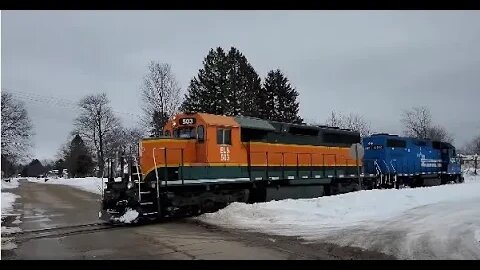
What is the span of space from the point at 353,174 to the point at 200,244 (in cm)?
1617

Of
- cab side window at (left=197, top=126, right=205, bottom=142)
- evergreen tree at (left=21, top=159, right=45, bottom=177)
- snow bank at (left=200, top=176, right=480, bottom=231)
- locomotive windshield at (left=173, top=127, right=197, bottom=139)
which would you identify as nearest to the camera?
snow bank at (left=200, top=176, right=480, bottom=231)

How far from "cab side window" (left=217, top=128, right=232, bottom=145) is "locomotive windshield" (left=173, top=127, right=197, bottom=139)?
2.95 ft

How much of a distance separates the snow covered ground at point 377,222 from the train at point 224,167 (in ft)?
4.08

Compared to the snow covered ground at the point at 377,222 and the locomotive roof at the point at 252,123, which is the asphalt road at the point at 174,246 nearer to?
the snow covered ground at the point at 377,222

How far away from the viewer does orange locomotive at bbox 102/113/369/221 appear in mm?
15438

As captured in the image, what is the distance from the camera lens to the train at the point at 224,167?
609 inches

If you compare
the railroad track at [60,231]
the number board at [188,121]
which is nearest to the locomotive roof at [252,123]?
the number board at [188,121]

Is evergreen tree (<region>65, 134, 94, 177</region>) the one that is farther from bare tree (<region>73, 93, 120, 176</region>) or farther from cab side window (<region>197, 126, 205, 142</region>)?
cab side window (<region>197, 126, 205, 142</region>)

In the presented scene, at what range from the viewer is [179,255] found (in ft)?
30.5

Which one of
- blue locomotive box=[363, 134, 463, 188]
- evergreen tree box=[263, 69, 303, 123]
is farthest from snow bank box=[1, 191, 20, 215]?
evergreen tree box=[263, 69, 303, 123]

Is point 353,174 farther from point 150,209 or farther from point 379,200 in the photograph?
point 150,209

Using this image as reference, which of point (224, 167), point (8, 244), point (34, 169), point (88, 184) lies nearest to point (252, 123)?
point (224, 167)

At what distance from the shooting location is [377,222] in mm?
12641
